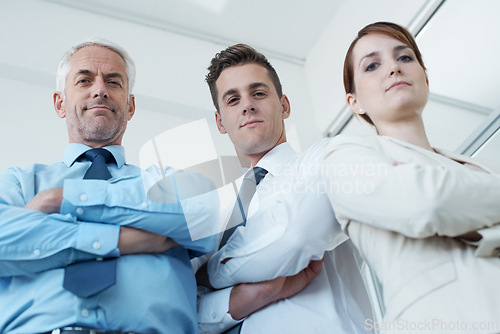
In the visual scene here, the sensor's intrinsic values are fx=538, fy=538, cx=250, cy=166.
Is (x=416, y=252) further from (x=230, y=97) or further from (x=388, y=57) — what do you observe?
(x=230, y=97)

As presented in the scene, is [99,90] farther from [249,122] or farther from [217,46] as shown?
[217,46]

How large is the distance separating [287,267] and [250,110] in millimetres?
679

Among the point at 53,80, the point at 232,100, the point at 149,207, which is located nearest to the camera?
the point at 149,207

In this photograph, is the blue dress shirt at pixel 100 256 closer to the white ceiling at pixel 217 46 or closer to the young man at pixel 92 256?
the young man at pixel 92 256

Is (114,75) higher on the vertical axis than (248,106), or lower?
higher

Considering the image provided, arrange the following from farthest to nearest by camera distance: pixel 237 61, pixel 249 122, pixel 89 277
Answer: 1. pixel 237 61
2. pixel 249 122
3. pixel 89 277

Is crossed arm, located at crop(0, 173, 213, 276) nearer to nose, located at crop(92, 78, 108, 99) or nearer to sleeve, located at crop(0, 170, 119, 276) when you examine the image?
sleeve, located at crop(0, 170, 119, 276)

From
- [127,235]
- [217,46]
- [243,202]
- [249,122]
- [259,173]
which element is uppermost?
[217,46]

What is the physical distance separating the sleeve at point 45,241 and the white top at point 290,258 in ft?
1.09

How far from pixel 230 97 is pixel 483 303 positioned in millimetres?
1199

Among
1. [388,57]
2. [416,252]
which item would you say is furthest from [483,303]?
[388,57]

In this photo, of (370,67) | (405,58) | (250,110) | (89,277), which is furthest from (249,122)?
(89,277)

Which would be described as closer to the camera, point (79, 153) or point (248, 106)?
point (79, 153)

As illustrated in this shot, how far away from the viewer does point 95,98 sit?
1792 mm
